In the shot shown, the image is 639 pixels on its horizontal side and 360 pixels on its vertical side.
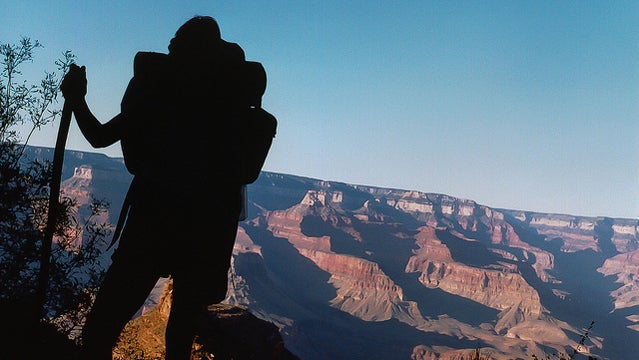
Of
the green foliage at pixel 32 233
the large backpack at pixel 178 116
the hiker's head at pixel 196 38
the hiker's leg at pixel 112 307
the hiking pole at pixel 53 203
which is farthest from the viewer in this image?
the green foliage at pixel 32 233

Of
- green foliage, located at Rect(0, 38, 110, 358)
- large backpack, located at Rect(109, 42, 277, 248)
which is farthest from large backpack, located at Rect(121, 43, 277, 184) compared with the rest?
green foliage, located at Rect(0, 38, 110, 358)

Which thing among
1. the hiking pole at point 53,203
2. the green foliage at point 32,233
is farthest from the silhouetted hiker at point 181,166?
the green foliage at point 32,233

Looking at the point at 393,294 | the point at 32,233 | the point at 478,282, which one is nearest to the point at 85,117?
the point at 32,233

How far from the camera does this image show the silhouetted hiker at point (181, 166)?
1.88 meters

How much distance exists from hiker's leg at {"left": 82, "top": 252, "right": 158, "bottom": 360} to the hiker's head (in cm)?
112

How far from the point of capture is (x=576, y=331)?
4715 inches

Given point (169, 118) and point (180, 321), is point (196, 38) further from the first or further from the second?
point (180, 321)

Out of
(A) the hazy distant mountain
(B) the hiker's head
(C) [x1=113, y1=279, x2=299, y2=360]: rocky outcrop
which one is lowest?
(A) the hazy distant mountain

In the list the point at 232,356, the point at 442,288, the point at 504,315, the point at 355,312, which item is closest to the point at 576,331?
the point at 504,315

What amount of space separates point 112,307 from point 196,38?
4.61 ft

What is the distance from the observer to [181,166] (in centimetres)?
199

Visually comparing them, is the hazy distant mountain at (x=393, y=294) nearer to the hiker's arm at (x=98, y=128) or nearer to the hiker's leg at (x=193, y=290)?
the hiker's leg at (x=193, y=290)

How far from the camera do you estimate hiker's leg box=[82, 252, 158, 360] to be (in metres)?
1.81

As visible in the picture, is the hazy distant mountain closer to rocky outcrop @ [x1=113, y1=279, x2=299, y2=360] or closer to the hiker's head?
rocky outcrop @ [x1=113, y1=279, x2=299, y2=360]
